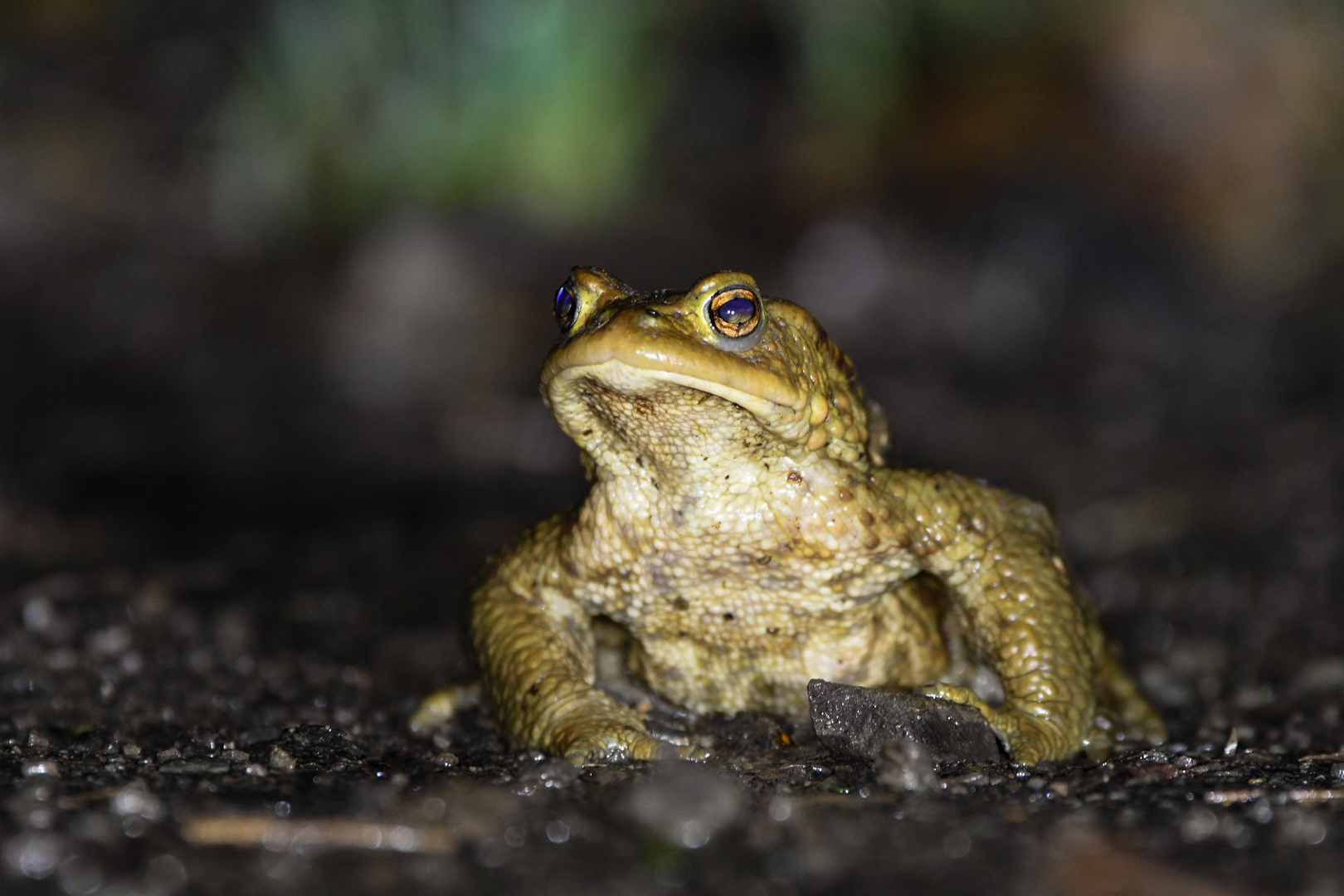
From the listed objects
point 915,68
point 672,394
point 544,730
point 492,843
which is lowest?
point 492,843

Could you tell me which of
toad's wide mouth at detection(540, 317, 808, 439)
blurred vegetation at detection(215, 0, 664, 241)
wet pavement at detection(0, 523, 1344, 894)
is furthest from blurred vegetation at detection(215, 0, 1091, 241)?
toad's wide mouth at detection(540, 317, 808, 439)

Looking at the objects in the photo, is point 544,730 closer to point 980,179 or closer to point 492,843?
point 492,843

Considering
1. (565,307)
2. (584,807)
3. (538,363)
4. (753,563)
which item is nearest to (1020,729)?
(753,563)

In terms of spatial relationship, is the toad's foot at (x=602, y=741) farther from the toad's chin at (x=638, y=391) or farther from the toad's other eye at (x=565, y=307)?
the toad's other eye at (x=565, y=307)

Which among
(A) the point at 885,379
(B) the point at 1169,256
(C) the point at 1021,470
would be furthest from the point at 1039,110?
(C) the point at 1021,470

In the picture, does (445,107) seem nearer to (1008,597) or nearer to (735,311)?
(735,311)

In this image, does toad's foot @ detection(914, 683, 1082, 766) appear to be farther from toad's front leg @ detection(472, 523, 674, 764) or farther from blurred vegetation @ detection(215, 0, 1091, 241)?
blurred vegetation @ detection(215, 0, 1091, 241)
